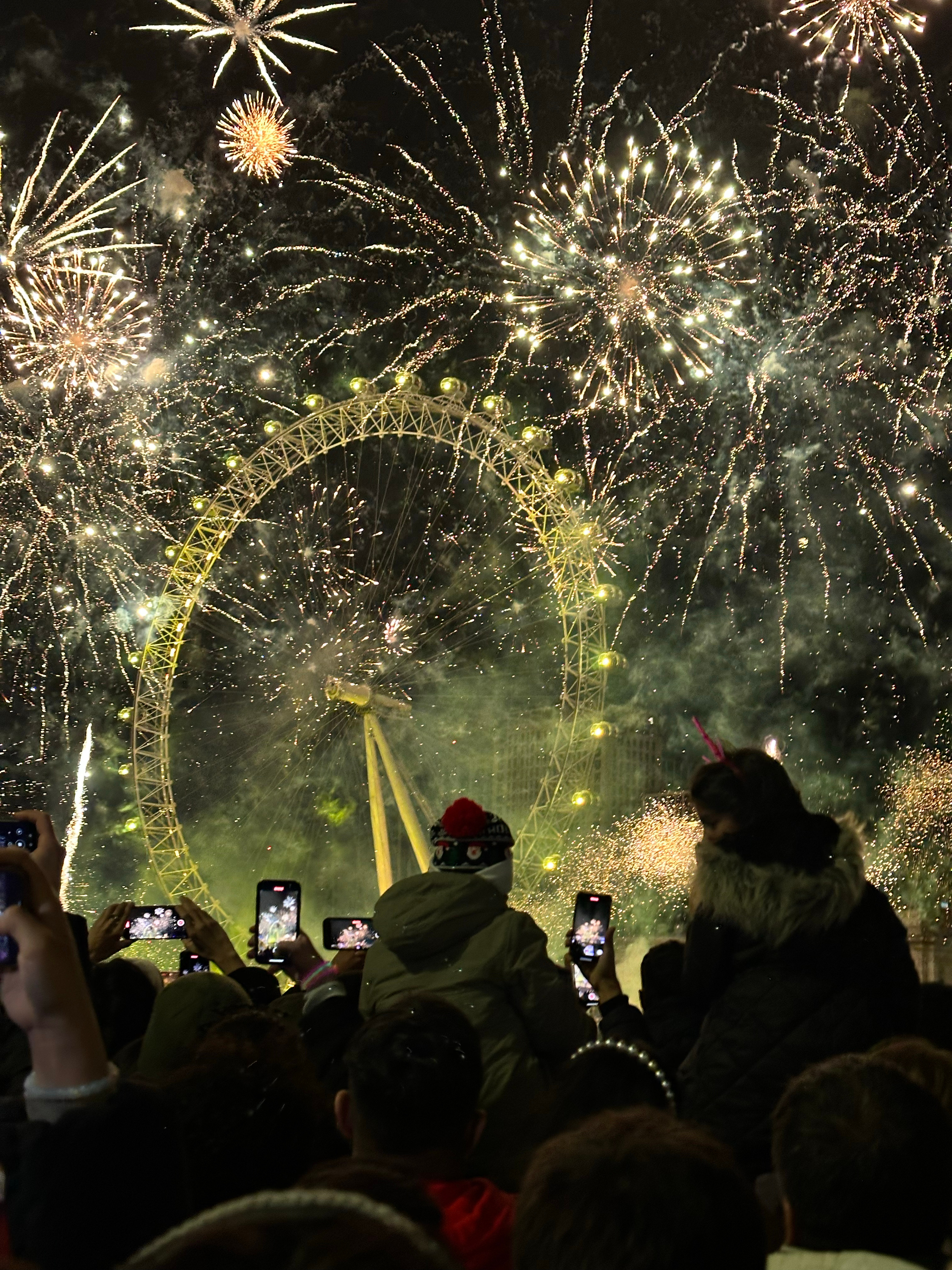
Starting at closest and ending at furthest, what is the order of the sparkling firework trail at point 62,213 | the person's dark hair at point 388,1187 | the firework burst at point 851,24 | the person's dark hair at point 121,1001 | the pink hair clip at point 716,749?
the person's dark hair at point 388,1187
the person's dark hair at point 121,1001
the pink hair clip at point 716,749
the firework burst at point 851,24
the sparkling firework trail at point 62,213

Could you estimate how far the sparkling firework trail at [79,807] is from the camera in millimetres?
22406

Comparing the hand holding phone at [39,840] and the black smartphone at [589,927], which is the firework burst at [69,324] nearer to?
the black smartphone at [589,927]

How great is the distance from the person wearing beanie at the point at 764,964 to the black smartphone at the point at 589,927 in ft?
3.46

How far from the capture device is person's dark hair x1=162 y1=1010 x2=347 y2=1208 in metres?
2.60

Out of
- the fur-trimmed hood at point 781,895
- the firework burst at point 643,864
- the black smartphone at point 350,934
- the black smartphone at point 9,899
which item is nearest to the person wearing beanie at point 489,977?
the fur-trimmed hood at point 781,895

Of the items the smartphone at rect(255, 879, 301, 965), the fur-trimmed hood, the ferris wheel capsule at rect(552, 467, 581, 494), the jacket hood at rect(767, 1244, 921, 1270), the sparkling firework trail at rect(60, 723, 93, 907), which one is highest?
the ferris wheel capsule at rect(552, 467, 581, 494)

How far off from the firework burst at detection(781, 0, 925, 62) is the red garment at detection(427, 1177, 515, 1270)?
43.7 feet

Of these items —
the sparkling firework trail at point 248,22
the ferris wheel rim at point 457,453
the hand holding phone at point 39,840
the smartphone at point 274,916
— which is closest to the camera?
the hand holding phone at point 39,840

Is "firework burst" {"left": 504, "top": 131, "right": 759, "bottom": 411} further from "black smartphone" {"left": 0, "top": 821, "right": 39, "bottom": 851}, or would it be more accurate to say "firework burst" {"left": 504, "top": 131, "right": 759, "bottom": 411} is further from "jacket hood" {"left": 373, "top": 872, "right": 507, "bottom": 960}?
"black smartphone" {"left": 0, "top": 821, "right": 39, "bottom": 851}

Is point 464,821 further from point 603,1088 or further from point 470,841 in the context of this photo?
point 603,1088

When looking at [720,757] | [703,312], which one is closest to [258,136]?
[703,312]

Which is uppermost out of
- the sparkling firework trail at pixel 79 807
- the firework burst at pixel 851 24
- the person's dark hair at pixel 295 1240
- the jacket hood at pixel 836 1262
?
the firework burst at pixel 851 24

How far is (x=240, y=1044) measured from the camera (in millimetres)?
2879

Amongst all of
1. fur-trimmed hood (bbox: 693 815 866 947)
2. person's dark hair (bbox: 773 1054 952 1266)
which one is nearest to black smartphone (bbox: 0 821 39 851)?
fur-trimmed hood (bbox: 693 815 866 947)
